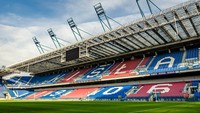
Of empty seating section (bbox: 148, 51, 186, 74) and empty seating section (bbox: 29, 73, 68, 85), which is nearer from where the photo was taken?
empty seating section (bbox: 148, 51, 186, 74)

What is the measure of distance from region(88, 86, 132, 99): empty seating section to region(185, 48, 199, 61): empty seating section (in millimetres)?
10424

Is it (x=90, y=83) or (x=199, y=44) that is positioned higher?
(x=199, y=44)

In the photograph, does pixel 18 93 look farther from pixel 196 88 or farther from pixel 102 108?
pixel 102 108

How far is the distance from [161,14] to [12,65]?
41358 mm

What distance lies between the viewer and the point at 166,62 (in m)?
→ 34.6

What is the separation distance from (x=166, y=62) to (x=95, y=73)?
15361 millimetres

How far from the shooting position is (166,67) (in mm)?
32688

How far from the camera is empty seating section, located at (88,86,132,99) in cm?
3361

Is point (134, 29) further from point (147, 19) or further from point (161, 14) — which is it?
point (161, 14)

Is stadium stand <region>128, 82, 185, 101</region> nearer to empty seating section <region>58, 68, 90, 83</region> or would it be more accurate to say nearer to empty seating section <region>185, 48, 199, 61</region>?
empty seating section <region>185, 48, 199, 61</region>

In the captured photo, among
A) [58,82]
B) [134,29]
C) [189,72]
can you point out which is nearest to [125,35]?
[134,29]

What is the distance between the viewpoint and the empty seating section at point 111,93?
33.6m

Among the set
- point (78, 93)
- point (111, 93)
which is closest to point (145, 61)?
point (111, 93)

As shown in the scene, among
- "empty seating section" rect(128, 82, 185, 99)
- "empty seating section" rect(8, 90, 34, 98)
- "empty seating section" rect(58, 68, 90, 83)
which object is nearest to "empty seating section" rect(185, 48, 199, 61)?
"empty seating section" rect(128, 82, 185, 99)
